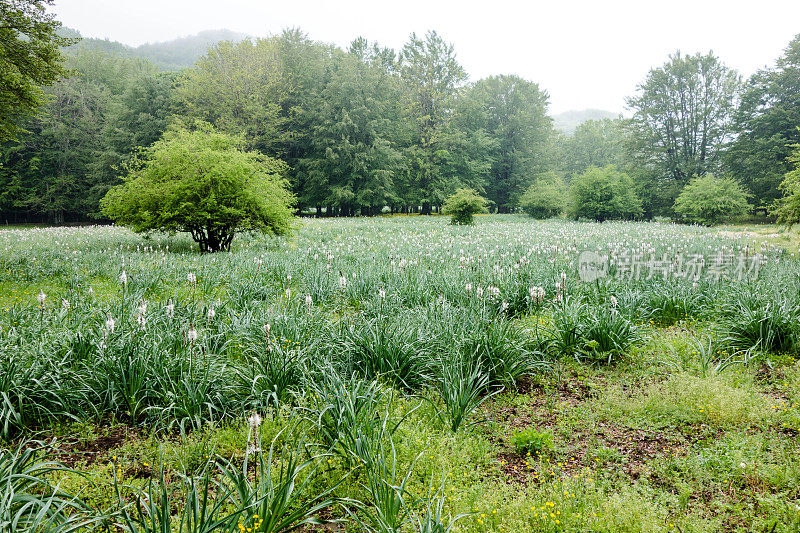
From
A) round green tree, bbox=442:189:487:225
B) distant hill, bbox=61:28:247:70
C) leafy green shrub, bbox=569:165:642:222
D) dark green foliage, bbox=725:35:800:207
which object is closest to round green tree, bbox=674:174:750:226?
dark green foliage, bbox=725:35:800:207

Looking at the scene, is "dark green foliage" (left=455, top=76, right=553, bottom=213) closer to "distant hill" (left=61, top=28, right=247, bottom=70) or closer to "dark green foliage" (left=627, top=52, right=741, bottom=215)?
"dark green foliage" (left=627, top=52, right=741, bottom=215)

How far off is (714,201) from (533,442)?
3156 centimetres

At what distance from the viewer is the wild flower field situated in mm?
2201

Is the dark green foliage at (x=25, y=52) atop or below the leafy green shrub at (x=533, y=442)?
atop

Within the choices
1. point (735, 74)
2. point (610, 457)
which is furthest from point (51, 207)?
point (735, 74)

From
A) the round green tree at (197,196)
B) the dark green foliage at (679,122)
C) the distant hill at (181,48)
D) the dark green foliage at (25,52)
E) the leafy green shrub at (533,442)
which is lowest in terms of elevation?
the leafy green shrub at (533,442)

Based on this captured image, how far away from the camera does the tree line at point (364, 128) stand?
101ft

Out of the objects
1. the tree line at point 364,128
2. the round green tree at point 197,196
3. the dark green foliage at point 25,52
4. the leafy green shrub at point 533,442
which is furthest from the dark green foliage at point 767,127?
the dark green foliage at point 25,52

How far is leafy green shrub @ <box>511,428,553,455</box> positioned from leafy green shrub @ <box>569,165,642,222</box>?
32.8 meters

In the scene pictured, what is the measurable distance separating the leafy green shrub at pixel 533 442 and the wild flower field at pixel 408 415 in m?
0.02

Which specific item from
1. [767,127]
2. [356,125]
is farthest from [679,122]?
[356,125]

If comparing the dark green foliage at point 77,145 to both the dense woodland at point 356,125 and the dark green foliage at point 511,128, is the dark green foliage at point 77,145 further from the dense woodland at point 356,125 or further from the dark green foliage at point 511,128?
the dark green foliage at point 511,128

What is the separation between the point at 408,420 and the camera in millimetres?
3221

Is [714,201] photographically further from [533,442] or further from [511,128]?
[533,442]
